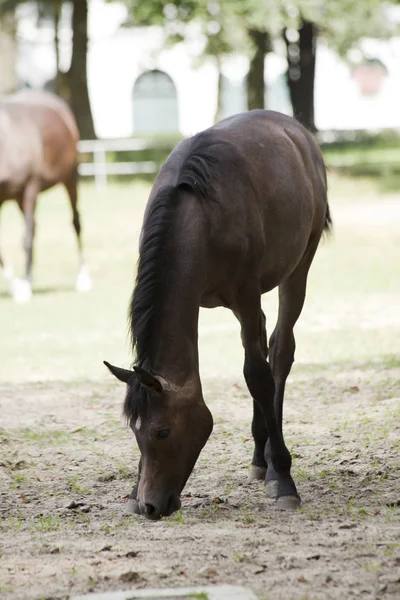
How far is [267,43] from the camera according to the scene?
3127 cm

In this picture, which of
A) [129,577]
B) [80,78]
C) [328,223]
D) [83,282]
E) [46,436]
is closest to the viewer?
[129,577]

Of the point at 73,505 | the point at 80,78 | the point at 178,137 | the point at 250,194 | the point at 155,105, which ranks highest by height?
the point at 250,194

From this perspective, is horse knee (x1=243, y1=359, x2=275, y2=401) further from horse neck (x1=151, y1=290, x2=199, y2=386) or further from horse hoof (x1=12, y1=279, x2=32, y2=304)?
horse hoof (x1=12, y1=279, x2=32, y2=304)

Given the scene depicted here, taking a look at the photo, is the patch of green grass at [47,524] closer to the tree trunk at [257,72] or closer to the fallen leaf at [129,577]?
the fallen leaf at [129,577]

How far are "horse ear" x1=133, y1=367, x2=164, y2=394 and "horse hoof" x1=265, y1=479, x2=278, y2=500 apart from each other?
1109 millimetres

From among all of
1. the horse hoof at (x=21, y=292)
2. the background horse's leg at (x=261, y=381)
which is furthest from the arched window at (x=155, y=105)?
the background horse's leg at (x=261, y=381)

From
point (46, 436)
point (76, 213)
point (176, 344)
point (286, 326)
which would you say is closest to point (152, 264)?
point (176, 344)

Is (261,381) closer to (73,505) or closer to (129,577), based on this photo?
(73,505)

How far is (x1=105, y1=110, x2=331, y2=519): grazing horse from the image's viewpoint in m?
4.86

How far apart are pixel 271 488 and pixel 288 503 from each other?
0.72 ft

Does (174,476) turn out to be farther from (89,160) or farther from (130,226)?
(89,160)

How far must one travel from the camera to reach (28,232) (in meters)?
15.1

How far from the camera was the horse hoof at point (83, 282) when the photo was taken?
15581 mm

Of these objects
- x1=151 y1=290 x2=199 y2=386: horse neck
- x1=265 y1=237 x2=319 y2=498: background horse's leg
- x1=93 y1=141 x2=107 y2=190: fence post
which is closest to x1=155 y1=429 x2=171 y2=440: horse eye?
x1=151 y1=290 x2=199 y2=386: horse neck
